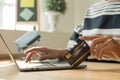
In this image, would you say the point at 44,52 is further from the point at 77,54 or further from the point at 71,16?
the point at 71,16

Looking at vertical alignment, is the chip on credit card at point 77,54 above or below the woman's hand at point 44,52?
above

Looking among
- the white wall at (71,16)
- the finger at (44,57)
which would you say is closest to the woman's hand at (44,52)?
the finger at (44,57)

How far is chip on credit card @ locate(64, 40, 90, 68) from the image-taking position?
0.83 metres

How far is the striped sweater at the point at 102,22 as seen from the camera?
1.37 metres

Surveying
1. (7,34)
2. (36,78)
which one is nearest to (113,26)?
(7,34)

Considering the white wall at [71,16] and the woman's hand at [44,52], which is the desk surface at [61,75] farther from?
the white wall at [71,16]

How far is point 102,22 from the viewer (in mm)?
1410

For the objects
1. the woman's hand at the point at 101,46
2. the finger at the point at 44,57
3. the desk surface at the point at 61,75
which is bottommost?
the finger at the point at 44,57

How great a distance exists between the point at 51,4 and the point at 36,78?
1588 mm

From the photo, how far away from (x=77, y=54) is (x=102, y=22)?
0.63 meters

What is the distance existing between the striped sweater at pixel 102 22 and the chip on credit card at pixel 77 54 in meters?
0.51

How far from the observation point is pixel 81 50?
2.74ft

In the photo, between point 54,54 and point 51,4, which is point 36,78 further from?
point 51,4

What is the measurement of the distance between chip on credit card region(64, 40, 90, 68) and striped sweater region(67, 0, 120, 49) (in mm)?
515
